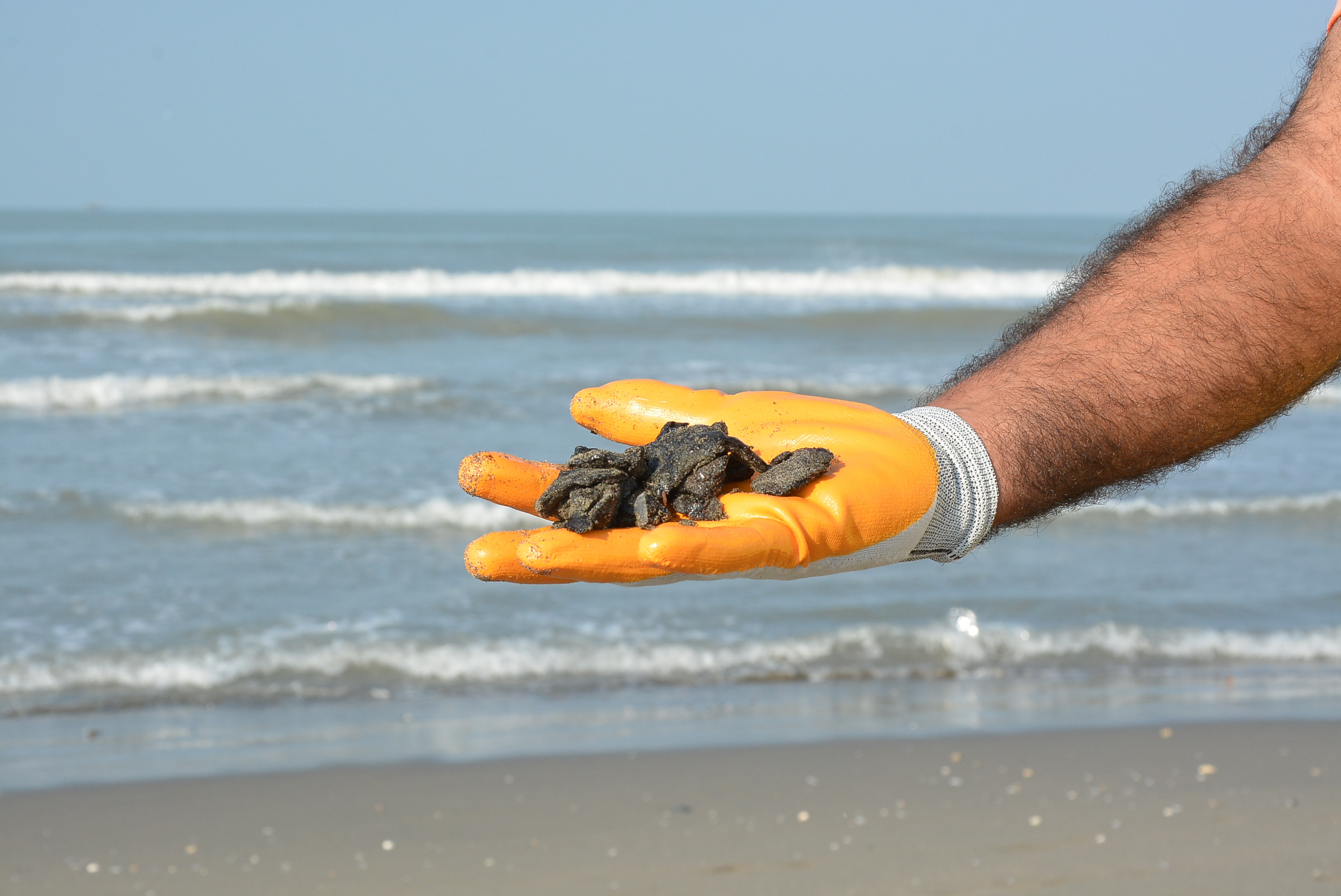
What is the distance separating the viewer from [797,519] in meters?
1.77

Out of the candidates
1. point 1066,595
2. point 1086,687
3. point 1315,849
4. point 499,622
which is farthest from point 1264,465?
point 499,622

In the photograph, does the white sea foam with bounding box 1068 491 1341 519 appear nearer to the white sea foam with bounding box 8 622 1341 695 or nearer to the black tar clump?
the white sea foam with bounding box 8 622 1341 695

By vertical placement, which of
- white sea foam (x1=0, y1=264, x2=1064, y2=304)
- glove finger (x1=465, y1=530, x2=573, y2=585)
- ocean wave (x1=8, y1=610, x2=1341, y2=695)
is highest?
white sea foam (x1=0, y1=264, x2=1064, y2=304)

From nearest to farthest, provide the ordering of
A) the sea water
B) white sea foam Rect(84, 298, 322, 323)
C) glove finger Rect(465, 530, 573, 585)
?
glove finger Rect(465, 530, 573, 585) < the sea water < white sea foam Rect(84, 298, 322, 323)

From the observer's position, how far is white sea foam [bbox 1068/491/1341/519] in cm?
731

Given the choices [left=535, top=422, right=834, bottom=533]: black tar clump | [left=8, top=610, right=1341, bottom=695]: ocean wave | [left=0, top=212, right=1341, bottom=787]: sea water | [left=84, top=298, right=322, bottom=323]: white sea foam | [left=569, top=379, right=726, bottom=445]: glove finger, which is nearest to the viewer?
[left=535, top=422, right=834, bottom=533]: black tar clump

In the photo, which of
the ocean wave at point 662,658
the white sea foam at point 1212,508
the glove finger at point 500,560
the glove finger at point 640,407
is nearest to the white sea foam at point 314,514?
the ocean wave at point 662,658

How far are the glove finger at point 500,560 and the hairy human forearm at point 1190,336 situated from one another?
83cm

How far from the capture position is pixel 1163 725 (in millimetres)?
4340

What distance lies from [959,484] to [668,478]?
54 cm

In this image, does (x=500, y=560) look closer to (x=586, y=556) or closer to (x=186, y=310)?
(x=586, y=556)

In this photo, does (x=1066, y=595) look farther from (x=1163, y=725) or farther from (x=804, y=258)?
(x=804, y=258)

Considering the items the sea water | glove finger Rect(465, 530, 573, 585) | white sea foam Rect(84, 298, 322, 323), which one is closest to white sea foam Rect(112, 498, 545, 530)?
the sea water

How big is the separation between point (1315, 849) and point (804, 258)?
26.8m
